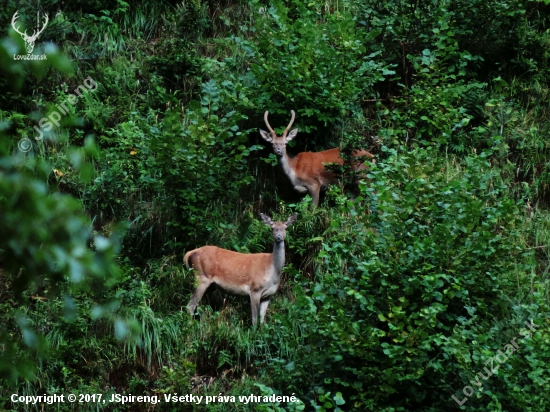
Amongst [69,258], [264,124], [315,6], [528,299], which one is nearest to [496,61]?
[315,6]

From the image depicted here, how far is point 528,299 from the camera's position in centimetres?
923

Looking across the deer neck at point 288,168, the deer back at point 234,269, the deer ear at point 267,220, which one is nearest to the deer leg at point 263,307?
the deer back at point 234,269

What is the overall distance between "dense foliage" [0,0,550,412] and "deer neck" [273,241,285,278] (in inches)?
14.3

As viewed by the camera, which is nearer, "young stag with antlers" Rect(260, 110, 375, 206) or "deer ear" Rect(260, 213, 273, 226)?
"deer ear" Rect(260, 213, 273, 226)

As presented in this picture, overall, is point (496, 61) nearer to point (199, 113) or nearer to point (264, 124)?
point (264, 124)

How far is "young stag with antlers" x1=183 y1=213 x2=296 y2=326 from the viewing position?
10.0m

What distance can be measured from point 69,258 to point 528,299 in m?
7.00

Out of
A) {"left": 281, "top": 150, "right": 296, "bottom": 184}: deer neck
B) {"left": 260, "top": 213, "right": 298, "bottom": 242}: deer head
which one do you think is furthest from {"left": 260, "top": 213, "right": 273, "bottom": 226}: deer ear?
{"left": 281, "top": 150, "right": 296, "bottom": 184}: deer neck

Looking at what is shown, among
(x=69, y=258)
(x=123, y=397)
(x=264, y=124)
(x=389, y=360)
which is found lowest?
(x=123, y=397)

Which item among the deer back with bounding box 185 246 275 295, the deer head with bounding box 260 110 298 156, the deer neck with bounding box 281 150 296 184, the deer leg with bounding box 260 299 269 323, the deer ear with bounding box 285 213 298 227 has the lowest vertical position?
the deer leg with bounding box 260 299 269 323

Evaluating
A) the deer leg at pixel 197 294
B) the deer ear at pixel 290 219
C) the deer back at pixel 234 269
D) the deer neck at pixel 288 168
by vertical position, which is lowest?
the deer leg at pixel 197 294

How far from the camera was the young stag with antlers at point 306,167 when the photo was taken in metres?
11.5

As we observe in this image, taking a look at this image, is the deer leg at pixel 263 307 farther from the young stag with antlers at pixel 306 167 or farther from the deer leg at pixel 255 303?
the young stag with antlers at pixel 306 167

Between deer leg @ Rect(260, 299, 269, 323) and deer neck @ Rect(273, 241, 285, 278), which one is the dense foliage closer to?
deer leg @ Rect(260, 299, 269, 323)
